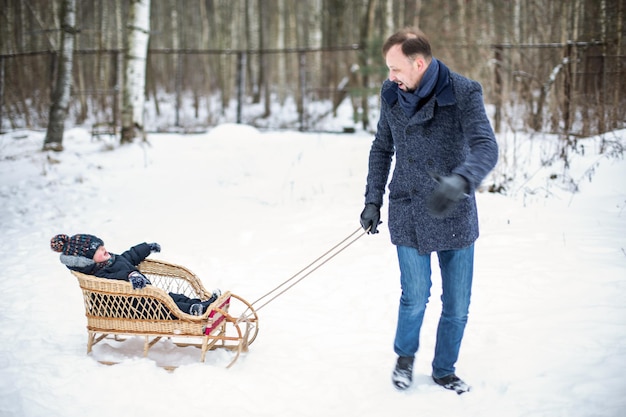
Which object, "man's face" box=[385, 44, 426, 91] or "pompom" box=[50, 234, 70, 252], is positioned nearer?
"man's face" box=[385, 44, 426, 91]

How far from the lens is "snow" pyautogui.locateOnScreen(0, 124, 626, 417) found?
3.35m

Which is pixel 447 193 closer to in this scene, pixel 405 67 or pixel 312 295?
pixel 405 67

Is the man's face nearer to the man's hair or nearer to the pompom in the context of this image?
the man's hair

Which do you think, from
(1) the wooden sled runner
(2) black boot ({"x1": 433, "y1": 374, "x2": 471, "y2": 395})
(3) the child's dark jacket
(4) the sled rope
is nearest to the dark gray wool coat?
(4) the sled rope

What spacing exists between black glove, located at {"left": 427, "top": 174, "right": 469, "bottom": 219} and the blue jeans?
0.48m

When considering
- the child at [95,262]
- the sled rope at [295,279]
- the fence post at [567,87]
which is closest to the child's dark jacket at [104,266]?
the child at [95,262]

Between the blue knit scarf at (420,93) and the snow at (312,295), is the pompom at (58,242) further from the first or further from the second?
the blue knit scarf at (420,93)

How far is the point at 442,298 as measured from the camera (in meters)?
3.26

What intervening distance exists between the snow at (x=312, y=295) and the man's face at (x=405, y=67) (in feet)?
5.89

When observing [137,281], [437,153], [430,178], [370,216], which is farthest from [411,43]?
[137,281]

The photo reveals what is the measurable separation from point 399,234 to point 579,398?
135 centimetres

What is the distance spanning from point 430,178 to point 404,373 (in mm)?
1196

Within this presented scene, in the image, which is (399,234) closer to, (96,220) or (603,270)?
(603,270)

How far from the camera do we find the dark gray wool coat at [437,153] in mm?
2846
